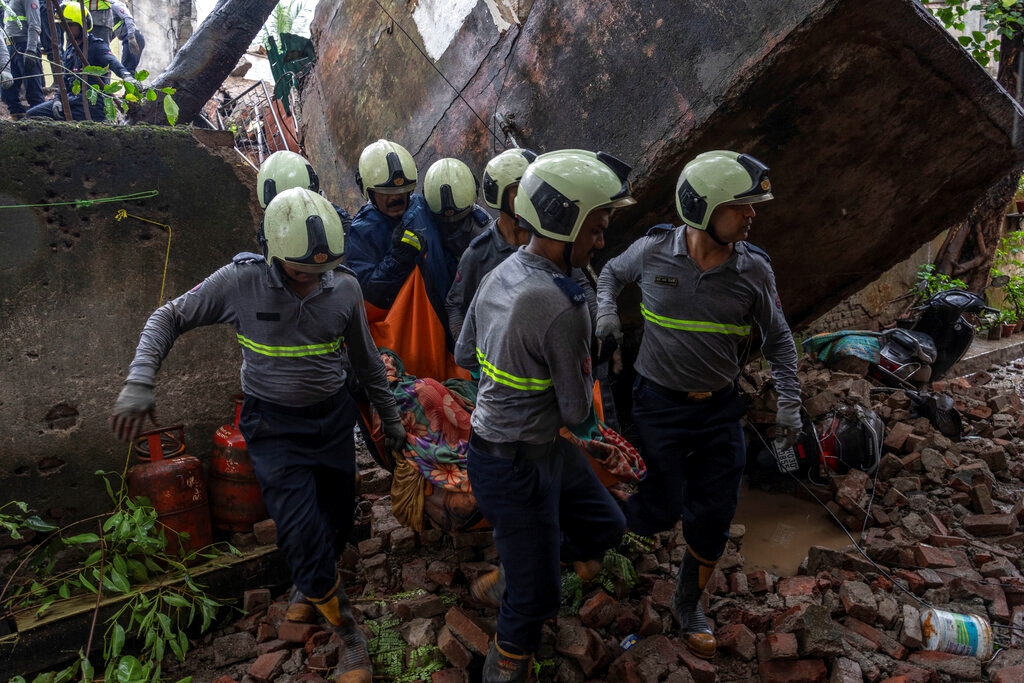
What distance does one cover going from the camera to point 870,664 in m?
2.93

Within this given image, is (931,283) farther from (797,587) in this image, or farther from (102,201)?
(102,201)

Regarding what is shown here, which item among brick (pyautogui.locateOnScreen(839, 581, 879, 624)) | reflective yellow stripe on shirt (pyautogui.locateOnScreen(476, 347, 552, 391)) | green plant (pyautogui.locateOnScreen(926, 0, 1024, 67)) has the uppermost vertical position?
green plant (pyautogui.locateOnScreen(926, 0, 1024, 67))

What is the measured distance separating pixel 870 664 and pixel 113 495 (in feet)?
12.3

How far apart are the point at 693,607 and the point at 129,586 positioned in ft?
9.17

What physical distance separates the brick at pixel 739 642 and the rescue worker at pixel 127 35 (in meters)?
7.30

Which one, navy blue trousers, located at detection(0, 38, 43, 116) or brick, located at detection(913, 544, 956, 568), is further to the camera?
navy blue trousers, located at detection(0, 38, 43, 116)

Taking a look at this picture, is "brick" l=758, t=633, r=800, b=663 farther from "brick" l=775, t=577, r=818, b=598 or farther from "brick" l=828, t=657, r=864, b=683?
"brick" l=775, t=577, r=818, b=598

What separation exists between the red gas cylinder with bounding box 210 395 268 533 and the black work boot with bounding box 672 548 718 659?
2.31 m

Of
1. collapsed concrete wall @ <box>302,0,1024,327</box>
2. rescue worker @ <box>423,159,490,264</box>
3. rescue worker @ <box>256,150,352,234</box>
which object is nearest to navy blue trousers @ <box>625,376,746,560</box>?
collapsed concrete wall @ <box>302,0,1024,327</box>

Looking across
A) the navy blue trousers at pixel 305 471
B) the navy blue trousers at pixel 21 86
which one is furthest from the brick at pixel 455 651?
the navy blue trousers at pixel 21 86

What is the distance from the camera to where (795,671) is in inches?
112

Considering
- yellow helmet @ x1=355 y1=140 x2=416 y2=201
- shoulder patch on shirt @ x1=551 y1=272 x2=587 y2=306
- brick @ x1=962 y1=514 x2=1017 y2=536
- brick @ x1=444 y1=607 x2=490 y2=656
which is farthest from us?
brick @ x1=962 y1=514 x2=1017 y2=536

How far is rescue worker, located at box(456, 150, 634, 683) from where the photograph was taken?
7.24 feet

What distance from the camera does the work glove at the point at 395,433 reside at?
330 cm
